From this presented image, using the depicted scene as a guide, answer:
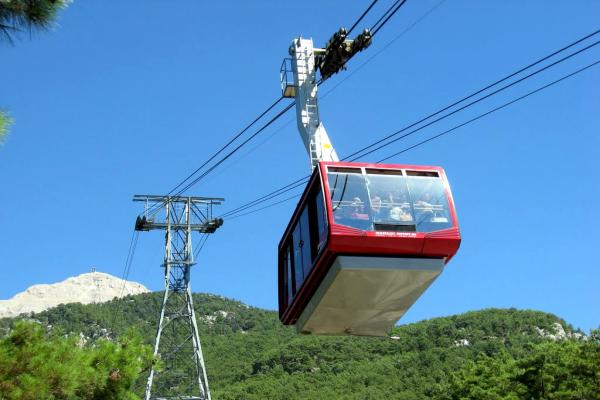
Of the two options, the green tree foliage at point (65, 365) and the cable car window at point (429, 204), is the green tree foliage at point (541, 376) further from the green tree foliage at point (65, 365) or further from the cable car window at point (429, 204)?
the green tree foliage at point (65, 365)

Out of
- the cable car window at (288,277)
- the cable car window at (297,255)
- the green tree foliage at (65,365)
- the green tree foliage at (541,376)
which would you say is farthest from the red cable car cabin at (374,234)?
the green tree foliage at (541,376)

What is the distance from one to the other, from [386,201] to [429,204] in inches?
26.6

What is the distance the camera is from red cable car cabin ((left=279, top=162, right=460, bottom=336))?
488 inches

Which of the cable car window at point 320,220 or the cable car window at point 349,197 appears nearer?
the cable car window at point 349,197

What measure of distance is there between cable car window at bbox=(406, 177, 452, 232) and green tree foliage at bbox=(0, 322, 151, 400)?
5971 mm

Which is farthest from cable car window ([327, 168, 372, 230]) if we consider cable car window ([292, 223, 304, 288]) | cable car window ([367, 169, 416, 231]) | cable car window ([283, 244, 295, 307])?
cable car window ([283, 244, 295, 307])

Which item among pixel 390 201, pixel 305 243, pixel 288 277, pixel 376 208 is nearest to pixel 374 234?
pixel 376 208

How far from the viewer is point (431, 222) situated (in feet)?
41.5

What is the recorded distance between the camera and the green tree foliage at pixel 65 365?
12.0m

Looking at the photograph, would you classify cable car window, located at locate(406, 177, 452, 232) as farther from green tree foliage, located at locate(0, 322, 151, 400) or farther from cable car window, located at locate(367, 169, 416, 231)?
green tree foliage, located at locate(0, 322, 151, 400)

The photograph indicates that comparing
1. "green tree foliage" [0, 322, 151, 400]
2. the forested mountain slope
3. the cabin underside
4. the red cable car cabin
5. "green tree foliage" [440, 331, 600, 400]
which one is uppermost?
the forested mountain slope

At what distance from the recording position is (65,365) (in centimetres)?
1291

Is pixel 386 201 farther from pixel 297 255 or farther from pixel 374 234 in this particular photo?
pixel 297 255

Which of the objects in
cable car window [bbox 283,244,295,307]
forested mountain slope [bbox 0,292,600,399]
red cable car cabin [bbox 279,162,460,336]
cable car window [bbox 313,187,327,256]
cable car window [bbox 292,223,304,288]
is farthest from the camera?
forested mountain slope [bbox 0,292,600,399]
